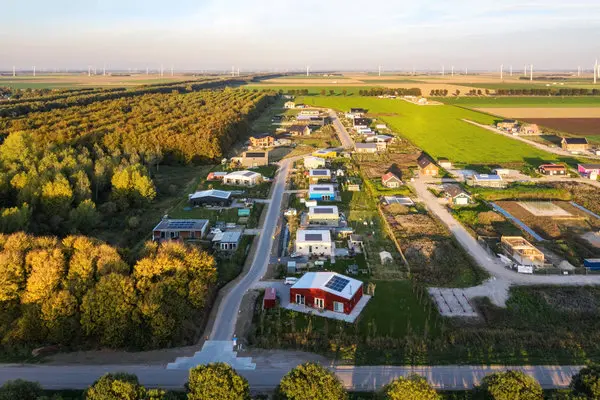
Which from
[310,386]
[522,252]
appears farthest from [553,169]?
[310,386]

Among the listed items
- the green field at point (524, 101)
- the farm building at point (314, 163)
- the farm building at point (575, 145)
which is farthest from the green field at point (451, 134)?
the farm building at point (314, 163)

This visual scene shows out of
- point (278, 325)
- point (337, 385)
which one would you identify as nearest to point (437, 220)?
point (278, 325)

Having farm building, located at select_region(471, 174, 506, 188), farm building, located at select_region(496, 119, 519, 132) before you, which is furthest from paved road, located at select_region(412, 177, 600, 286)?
farm building, located at select_region(496, 119, 519, 132)

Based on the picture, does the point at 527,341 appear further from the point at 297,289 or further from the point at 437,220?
the point at 437,220

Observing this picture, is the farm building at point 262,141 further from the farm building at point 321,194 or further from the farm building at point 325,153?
the farm building at point 321,194

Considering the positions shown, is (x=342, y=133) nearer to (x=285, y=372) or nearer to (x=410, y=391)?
(x=285, y=372)
